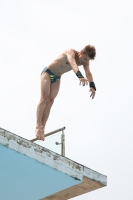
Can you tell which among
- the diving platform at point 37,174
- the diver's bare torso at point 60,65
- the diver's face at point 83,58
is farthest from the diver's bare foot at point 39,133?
the diver's face at point 83,58

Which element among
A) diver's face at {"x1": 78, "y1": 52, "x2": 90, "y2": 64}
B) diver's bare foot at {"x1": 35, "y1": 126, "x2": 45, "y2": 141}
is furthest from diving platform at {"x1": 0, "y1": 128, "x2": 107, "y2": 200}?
diver's face at {"x1": 78, "y1": 52, "x2": 90, "y2": 64}

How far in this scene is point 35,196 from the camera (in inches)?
365

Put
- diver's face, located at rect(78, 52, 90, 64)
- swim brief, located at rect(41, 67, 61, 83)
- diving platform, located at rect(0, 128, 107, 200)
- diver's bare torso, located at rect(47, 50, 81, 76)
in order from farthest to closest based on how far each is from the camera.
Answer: swim brief, located at rect(41, 67, 61, 83) < diver's bare torso, located at rect(47, 50, 81, 76) < diver's face, located at rect(78, 52, 90, 64) < diving platform, located at rect(0, 128, 107, 200)

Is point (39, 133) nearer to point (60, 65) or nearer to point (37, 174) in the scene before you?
point (37, 174)

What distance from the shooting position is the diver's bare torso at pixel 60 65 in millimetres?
9984

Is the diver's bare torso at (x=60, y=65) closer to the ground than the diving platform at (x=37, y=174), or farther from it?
farther from it

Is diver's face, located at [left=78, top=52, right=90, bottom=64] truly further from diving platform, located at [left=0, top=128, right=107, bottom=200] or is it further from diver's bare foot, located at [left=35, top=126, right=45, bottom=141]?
diving platform, located at [left=0, top=128, right=107, bottom=200]

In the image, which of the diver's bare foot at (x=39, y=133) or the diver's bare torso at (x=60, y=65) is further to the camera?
the diver's bare torso at (x=60, y=65)

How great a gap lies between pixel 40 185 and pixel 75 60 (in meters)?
2.56

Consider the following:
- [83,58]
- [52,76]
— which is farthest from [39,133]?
[83,58]

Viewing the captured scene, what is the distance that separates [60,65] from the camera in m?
10.1

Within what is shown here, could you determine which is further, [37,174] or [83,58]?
[83,58]

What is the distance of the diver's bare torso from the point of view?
9.98 metres

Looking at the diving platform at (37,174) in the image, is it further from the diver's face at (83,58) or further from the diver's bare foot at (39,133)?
the diver's face at (83,58)
